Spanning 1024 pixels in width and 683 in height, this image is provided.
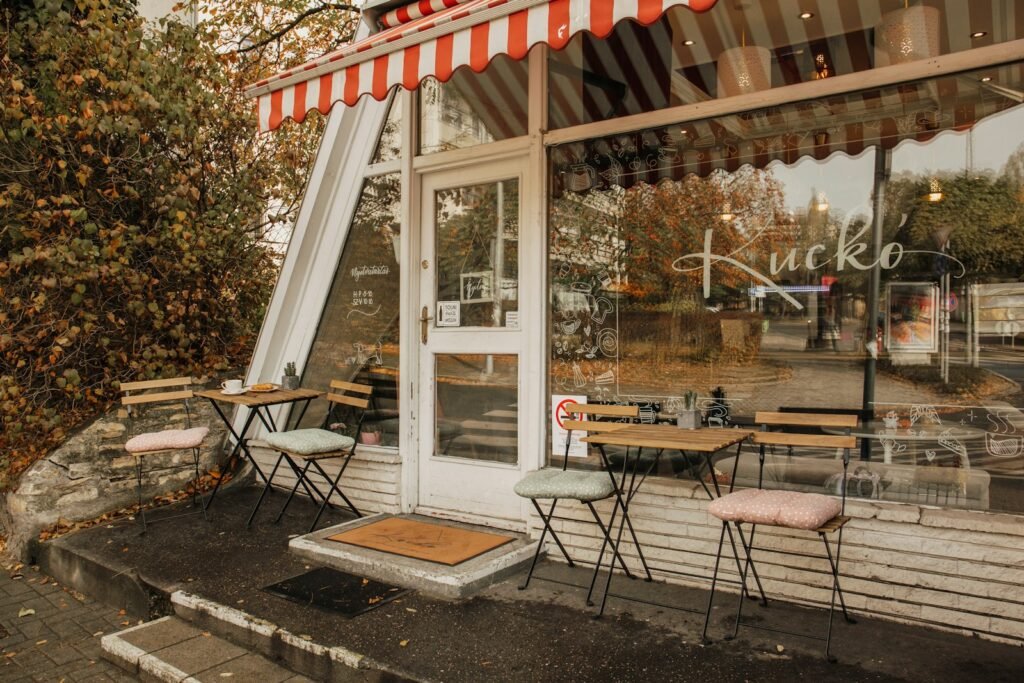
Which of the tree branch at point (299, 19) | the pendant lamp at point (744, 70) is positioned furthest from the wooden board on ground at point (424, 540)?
the tree branch at point (299, 19)

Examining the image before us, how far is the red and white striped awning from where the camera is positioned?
10.9 ft

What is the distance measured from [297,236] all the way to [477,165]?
2024 mm

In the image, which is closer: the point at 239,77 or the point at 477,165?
the point at 477,165

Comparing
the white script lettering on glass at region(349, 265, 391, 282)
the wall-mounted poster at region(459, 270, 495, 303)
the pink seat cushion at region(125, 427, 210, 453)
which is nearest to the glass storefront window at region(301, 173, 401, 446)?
the white script lettering on glass at region(349, 265, 391, 282)

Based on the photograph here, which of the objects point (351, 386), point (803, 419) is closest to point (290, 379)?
point (351, 386)

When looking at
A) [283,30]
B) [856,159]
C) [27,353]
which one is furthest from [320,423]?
[283,30]

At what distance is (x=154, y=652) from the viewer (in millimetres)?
3740

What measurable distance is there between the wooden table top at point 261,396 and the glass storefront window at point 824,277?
78.8 inches

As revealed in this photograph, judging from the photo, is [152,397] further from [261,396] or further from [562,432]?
[562,432]

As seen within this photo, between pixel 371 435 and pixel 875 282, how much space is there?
3689 millimetres

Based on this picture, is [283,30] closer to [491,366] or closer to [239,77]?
[239,77]

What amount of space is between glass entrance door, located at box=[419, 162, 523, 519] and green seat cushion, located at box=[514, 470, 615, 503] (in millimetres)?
840

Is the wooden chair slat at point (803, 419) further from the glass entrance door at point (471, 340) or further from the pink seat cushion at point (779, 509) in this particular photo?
the glass entrance door at point (471, 340)

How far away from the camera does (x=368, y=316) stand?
6070 millimetres
